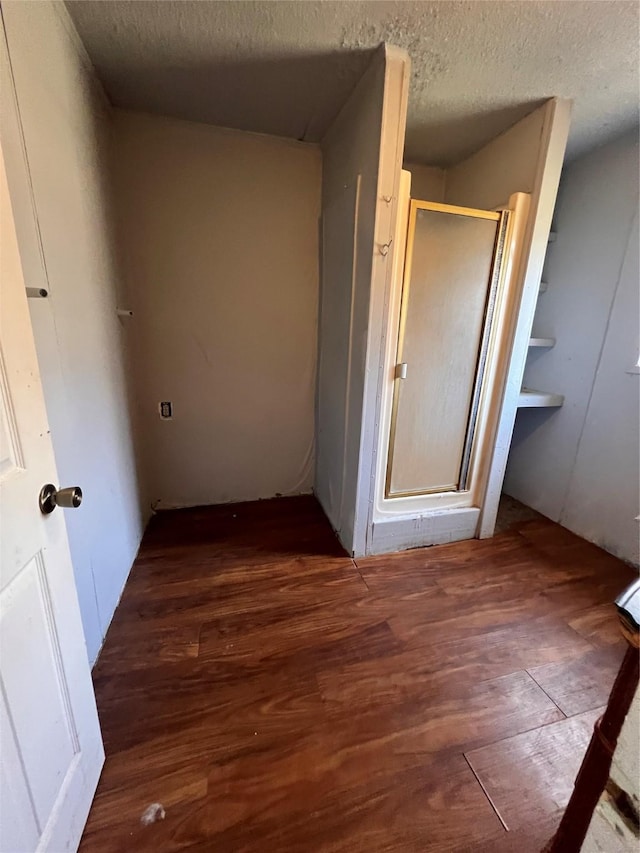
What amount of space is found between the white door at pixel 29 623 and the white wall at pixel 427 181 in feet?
8.41

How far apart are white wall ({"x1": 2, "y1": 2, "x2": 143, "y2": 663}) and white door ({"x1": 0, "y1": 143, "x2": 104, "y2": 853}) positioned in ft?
1.38

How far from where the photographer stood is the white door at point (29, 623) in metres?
0.66

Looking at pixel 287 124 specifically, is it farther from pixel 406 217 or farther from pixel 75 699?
pixel 75 699

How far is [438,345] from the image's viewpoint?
1.90 metres

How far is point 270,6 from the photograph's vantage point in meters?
1.26

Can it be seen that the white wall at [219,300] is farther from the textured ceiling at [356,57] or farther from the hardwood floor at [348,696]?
the hardwood floor at [348,696]

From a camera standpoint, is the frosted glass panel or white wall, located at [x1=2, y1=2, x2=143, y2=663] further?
the frosted glass panel

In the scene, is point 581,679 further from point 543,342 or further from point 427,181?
point 427,181

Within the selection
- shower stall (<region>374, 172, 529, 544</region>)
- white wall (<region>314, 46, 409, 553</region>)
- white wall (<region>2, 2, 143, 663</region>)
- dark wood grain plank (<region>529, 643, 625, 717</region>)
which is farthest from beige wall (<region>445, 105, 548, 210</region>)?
dark wood grain plank (<region>529, 643, 625, 717</region>)

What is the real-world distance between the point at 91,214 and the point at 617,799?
2.44 metres

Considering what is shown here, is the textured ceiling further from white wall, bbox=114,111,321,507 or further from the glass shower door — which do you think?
the glass shower door

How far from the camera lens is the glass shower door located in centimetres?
176

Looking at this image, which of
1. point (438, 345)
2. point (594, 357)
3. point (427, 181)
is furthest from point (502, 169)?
point (594, 357)

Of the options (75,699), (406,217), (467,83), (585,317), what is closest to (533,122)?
(467,83)
